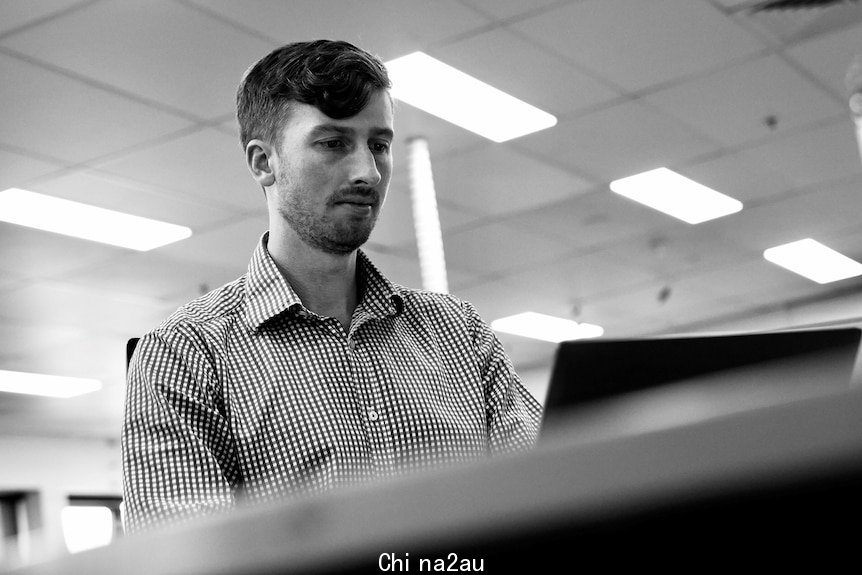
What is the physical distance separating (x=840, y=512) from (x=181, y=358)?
1.05 metres

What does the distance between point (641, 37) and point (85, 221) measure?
2600 mm

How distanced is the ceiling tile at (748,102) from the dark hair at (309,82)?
3.11m

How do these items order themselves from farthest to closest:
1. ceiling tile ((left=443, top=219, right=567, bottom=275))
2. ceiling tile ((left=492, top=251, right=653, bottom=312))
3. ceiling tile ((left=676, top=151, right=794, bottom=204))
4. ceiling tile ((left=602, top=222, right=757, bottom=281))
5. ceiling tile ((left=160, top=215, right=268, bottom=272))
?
ceiling tile ((left=492, top=251, right=653, bottom=312)) → ceiling tile ((left=602, top=222, right=757, bottom=281)) → ceiling tile ((left=443, top=219, right=567, bottom=275)) → ceiling tile ((left=160, top=215, right=268, bottom=272)) → ceiling tile ((left=676, top=151, right=794, bottom=204))

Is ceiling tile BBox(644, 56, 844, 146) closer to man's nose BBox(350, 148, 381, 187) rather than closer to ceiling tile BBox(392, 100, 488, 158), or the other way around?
ceiling tile BBox(392, 100, 488, 158)

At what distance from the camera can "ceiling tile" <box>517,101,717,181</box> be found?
15.1ft

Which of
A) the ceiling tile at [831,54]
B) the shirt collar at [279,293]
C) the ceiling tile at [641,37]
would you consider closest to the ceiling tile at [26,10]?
the ceiling tile at [641,37]

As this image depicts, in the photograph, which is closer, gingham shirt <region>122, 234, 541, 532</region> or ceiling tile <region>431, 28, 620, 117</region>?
gingham shirt <region>122, 234, 541, 532</region>

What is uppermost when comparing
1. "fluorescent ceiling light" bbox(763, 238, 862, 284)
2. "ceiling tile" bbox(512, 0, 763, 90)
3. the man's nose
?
"fluorescent ceiling light" bbox(763, 238, 862, 284)

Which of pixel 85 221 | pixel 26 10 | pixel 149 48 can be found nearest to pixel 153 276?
pixel 85 221

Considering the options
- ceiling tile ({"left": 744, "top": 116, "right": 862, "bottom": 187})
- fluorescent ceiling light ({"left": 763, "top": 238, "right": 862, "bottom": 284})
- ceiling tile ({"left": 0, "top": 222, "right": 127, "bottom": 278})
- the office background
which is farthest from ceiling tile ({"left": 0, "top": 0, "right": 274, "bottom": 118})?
fluorescent ceiling light ({"left": 763, "top": 238, "right": 862, "bottom": 284})

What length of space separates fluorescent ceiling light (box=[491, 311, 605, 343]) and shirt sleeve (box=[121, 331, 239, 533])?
6.63 metres

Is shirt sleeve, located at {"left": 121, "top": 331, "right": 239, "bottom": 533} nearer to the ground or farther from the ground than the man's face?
nearer to the ground

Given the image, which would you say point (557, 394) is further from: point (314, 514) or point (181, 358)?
point (181, 358)

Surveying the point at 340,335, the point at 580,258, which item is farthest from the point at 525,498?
the point at 580,258
